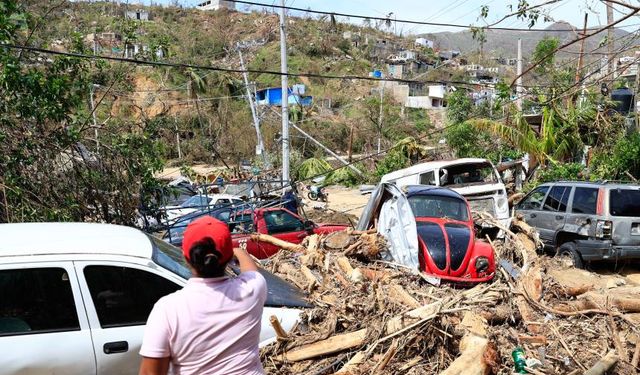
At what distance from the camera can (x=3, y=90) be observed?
7859 millimetres

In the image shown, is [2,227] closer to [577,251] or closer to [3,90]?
[3,90]

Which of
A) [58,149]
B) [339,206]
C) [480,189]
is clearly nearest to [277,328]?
[58,149]

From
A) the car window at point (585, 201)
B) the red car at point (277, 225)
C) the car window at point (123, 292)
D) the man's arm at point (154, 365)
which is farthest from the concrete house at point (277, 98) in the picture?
the man's arm at point (154, 365)

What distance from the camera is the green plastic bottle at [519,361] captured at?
4.65 meters

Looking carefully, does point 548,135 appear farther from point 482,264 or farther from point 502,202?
point 482,264

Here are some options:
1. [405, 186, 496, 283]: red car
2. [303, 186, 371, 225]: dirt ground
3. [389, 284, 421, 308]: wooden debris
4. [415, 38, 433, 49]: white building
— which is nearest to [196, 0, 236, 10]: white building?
[415, 38, 433, 49]: white building

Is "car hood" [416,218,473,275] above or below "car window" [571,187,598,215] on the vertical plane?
below

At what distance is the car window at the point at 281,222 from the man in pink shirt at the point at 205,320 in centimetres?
928

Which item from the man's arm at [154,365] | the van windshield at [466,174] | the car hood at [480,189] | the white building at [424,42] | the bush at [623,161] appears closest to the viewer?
the man's arm at [154,365]

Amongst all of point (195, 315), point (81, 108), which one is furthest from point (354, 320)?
point (81, 108)

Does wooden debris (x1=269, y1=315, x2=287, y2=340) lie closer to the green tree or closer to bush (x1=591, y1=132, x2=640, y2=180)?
the green tree

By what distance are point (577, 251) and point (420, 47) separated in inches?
3572

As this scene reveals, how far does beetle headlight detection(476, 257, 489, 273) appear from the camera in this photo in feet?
27.3

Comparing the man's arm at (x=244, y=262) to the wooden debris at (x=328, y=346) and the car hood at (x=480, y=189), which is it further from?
the car hood at (x=480, y=189)
